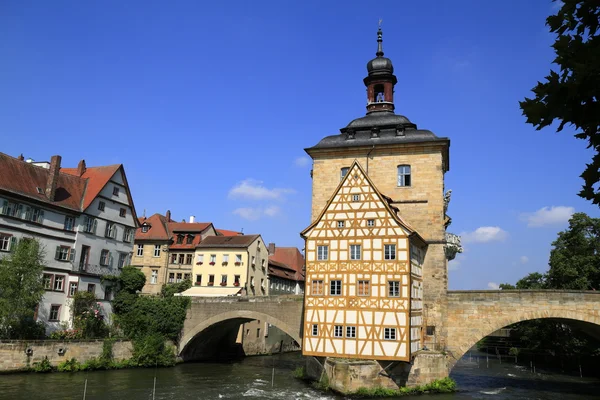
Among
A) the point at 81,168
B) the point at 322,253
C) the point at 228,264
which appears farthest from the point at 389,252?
the point at 81,168

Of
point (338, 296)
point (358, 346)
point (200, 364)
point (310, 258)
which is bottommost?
point (200, 364)

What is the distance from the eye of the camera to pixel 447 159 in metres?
30.7

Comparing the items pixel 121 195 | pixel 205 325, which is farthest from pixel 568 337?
pixel 121 195

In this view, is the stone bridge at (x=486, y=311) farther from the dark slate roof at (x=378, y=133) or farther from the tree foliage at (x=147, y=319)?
the dark slate roof at (x=378, y=133)

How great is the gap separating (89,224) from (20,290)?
7993mm

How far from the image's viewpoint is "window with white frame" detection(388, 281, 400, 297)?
76.1 feet

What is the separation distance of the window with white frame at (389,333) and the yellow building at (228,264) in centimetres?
2122

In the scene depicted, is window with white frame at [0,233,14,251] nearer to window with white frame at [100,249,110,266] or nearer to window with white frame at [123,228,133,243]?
window with white frame at [100,249,110,266]

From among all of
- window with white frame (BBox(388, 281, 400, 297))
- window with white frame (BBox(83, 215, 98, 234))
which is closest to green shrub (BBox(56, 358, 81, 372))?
window with white frame (BBox(83, 215, 98, 234))

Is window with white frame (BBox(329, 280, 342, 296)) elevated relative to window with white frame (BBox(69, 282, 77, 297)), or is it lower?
elevated

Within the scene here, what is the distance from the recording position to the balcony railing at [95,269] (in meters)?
31.3

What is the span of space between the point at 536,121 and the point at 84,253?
109 feet

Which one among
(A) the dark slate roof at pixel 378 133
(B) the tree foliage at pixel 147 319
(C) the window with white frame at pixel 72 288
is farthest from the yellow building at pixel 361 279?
(C) the window with white frame at pixel 72 288

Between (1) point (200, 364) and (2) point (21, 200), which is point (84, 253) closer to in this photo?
(2) point (21, 200)
